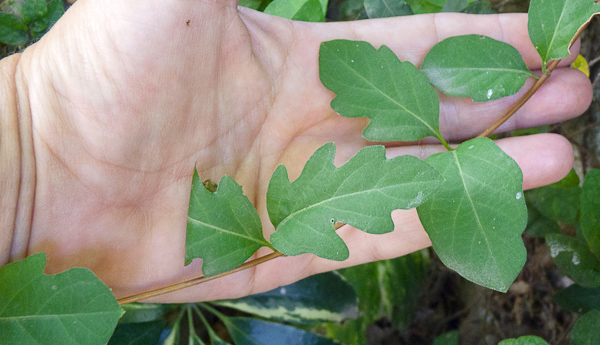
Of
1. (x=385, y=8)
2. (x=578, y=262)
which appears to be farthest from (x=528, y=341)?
(x=385, y=8)

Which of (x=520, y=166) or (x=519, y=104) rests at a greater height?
(x=519, y=104)

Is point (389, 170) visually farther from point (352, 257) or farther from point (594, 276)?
point (594, 276)

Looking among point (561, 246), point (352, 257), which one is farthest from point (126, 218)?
point (561, 246)

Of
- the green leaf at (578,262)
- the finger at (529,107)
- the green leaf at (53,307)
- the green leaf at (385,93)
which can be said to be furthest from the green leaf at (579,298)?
the green leaf at (53,307)

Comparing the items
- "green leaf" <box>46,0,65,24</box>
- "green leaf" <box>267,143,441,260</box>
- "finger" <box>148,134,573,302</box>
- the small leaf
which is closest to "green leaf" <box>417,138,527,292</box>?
"green leaf" <box>267,143,441,260</box>

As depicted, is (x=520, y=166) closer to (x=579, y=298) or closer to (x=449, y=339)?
(x=579, y=298)

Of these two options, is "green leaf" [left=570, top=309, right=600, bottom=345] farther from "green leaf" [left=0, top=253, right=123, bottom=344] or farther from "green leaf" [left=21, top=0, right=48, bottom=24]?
"green leaf" [left=21, top=0, right=48, bottom=24]
